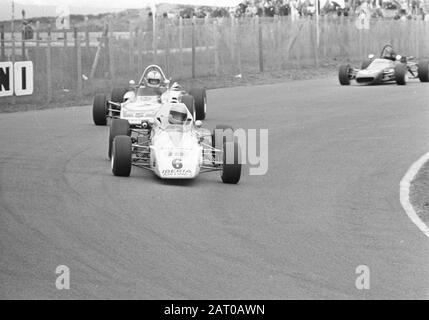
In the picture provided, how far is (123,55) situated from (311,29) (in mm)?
12220

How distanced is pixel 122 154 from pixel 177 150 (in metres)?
0.78

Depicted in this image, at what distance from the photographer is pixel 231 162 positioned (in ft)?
47.1

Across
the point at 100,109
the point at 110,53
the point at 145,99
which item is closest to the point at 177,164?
the point at 145,99

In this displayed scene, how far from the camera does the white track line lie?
39.4 ft

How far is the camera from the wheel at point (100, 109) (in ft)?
68.4

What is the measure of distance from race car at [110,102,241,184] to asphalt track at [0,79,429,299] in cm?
20

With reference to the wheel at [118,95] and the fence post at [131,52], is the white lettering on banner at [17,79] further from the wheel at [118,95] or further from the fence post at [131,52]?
the fence post at [131,52]

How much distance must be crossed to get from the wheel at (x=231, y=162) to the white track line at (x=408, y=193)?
2241 mm

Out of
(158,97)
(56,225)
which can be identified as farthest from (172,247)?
(158,97)

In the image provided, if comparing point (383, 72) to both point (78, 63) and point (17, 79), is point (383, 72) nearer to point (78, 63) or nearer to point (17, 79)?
point (78, 63)

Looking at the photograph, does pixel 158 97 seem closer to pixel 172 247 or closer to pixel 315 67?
pixel 172 247

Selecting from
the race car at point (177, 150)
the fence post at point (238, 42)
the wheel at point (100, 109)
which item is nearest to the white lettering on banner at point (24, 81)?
the wheel at point (100, 109)

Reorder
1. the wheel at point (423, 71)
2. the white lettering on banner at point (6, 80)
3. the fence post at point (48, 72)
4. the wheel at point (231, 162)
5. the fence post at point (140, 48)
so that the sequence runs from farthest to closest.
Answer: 1. the wheel at point (423, 71)
2. the fence post at point (140, 48)
3. the fence post at point (48, 72)
4. the white lettering on banner at point (6, 80)
5. the wheel at point (231, 162)
